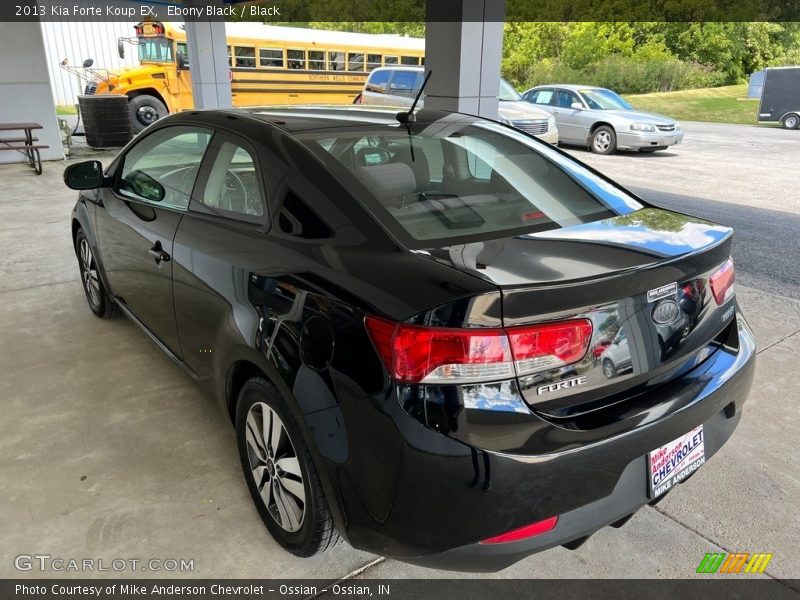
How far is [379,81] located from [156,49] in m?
6.08

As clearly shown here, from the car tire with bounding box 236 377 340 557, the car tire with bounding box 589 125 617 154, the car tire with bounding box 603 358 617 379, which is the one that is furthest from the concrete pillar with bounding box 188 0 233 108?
the car tire with bounding box 603 358 617 379

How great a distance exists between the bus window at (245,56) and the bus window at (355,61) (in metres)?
2.87

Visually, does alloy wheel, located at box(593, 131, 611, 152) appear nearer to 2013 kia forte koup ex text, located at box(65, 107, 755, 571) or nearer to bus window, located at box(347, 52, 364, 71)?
bus window, located at box(347, 52, 364, 71)

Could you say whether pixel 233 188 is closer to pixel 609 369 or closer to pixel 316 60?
pixel 609 369

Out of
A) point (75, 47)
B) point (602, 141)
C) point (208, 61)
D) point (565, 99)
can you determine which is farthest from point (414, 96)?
point (75, 47)

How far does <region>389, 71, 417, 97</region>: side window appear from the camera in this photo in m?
12.9

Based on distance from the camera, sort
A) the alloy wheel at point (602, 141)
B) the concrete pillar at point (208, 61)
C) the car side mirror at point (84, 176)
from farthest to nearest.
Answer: the alloy wheel at point (602, 141) → the concrete pillar at point (208, 61) → the car side mirror at point (84, 176)

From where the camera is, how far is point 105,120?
39.7ft

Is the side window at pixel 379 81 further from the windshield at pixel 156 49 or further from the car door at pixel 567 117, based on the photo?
the windshield at pixel 156 49

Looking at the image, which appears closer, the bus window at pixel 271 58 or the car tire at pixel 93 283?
the car tire at pixel 93 283

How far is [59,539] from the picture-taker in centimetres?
225

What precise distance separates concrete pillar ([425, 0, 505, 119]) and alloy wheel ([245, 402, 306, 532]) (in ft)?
12.3

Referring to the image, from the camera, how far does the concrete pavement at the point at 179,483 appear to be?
2.18 metres

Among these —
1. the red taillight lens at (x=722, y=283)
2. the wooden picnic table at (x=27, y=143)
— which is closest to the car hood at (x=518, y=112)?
the wooden picnic table at (x=27, y=143)
